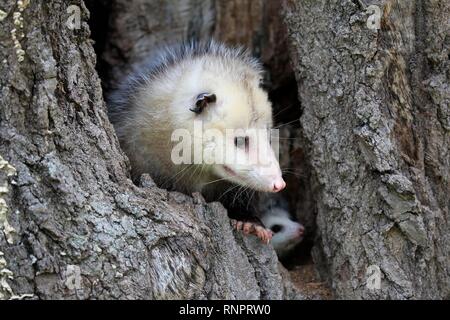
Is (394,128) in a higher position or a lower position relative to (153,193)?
higher

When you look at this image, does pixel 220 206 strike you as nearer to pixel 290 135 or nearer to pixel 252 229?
pixel 252 229

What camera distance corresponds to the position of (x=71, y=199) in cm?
186

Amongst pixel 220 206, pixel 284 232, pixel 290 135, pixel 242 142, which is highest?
pixel 290 135

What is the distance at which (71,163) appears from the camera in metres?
1.90


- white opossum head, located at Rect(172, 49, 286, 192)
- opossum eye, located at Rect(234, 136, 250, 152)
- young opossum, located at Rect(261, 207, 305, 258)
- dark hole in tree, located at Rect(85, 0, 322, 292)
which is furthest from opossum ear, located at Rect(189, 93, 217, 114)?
young opossum, located at Rect(261, 207, 305, 258)

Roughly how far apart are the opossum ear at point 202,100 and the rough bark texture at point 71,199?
323 millimetres

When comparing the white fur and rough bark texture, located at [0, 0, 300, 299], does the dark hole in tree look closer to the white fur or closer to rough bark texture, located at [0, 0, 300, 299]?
the white fur

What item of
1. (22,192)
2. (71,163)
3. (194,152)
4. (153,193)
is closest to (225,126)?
(194,152)

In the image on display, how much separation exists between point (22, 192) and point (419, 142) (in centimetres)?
129

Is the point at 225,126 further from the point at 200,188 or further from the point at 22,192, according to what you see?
the point at 22,192

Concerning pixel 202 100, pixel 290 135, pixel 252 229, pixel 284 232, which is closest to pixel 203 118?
pixel 202 100

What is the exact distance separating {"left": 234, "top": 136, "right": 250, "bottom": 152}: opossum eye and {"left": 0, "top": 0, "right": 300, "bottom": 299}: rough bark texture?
308 mm

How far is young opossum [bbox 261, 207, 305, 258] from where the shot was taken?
280 centimetres

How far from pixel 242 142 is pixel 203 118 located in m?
0.16
